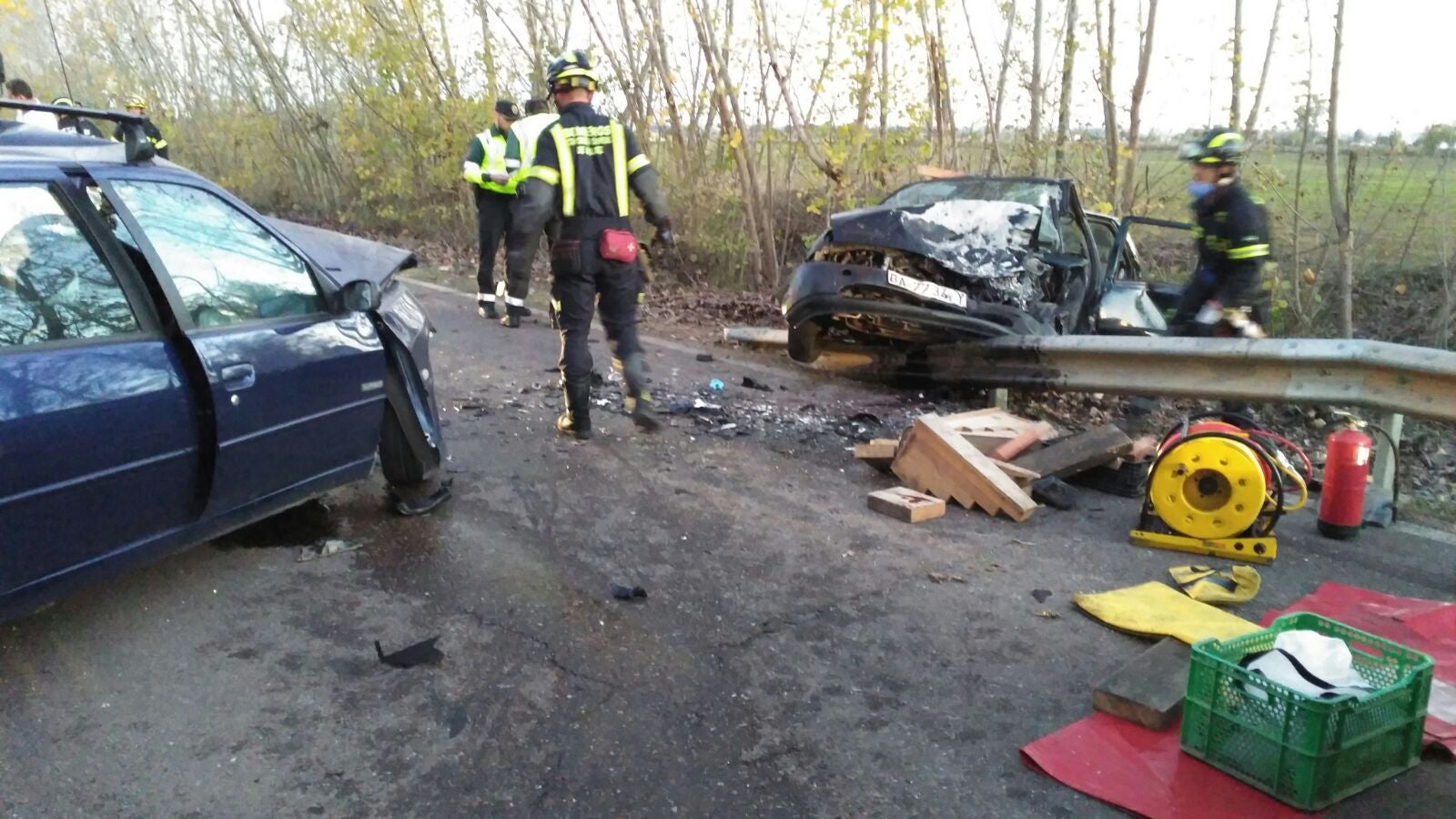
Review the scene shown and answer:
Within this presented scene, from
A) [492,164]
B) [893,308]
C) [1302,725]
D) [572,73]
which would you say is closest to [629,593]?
[1302,725]

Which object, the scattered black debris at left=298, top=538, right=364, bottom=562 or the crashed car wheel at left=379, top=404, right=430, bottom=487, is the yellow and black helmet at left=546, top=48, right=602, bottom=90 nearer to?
the crashed car wheel at left=379, top=404, right=430, bottom=487

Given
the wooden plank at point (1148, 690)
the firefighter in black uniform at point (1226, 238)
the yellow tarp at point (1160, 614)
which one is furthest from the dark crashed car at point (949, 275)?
the wooden plank at point (1148, 690)

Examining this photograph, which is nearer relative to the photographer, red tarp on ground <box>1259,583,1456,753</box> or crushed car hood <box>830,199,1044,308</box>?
red tarp on ground <box>1259,583,1456,753</box>

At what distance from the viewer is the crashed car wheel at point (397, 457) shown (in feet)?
15.7

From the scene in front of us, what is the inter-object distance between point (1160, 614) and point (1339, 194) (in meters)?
7.34

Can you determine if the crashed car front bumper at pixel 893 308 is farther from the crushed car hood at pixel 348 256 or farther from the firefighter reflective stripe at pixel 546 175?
the crushed car hood at pixel 348 256

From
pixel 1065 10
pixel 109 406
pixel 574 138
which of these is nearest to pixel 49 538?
pixel 109 406

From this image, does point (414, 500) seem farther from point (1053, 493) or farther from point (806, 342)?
point (806, 342)

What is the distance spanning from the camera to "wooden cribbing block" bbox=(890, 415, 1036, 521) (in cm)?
538

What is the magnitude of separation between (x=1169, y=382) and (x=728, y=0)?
7151 mm

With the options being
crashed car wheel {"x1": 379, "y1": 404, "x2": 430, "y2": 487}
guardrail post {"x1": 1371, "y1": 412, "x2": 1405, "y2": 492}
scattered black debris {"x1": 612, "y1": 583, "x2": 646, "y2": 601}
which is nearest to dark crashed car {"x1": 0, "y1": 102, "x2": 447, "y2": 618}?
crashed car wheel {"x1": 379, "y1": 404, "x2": 430, "y2": 487}

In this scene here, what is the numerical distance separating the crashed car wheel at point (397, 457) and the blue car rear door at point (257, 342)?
27 centimetres

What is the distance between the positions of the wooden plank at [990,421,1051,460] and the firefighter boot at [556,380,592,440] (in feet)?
7.99

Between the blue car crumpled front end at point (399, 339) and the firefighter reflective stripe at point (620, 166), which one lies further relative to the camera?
the firefighter reflective stripe at point (620, 166)
